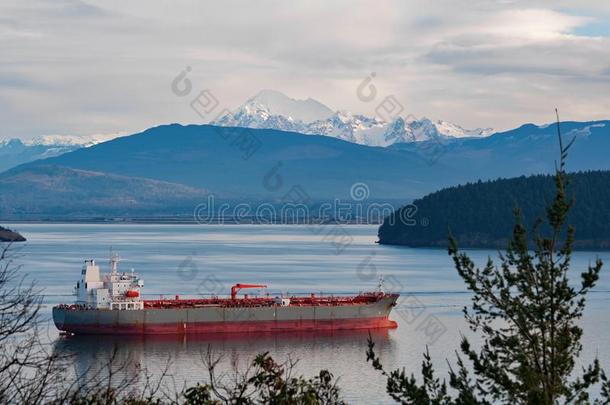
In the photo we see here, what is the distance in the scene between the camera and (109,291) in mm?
48969

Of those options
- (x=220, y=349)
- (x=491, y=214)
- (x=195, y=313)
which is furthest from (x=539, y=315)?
(x=491, y=214)

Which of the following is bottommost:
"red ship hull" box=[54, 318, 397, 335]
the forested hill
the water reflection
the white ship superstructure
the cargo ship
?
the water reflection

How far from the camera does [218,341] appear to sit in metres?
45.7

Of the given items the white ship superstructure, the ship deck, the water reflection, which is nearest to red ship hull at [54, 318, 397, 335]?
the water reflection

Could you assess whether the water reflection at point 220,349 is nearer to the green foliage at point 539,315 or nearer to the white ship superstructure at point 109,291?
the white ship superstructure at point 109,291

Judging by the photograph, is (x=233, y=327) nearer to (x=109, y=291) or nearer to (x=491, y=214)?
(x=109, y=291)

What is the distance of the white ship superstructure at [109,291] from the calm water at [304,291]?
2.05m

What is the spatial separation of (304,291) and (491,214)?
236ft

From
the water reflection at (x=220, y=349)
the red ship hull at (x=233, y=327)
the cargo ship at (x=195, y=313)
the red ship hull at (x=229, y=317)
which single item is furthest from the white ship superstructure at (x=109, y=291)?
Answer: the water reflection at (x=220, y=349)

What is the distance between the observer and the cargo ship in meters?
46.9

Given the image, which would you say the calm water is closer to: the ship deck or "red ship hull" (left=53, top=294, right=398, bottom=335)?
"red ship hull" (left=53, top=294, right=398, bottom=335)

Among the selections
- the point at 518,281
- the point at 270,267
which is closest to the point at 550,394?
the point at 518,281

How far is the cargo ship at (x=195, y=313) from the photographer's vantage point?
46.9 m

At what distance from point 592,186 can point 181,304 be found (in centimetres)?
10100
